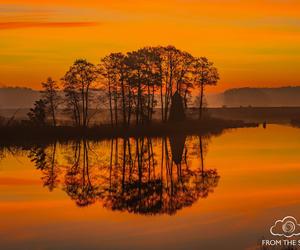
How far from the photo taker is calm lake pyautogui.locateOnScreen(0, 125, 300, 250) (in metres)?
17.5

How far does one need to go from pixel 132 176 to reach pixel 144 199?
26.8 ft

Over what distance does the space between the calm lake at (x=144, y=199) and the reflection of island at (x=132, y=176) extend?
2.0 inches

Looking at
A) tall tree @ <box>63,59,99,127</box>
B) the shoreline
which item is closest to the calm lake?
the shoreline

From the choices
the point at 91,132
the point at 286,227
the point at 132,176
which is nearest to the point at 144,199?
the point at 286,227

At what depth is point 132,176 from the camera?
32.0 metres

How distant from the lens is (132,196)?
24.8 meters

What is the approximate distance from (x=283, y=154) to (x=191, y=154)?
744cm

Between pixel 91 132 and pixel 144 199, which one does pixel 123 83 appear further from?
pixel 144 199

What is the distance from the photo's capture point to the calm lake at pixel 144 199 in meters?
17.5

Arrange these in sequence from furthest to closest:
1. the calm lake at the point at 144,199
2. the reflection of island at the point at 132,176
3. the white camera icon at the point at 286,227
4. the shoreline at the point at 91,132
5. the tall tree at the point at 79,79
A: 1. the tall tree at the point at 79,79
2. the shoreline at the point at 91,132
3. the reflection of island at the point at 132,176
4. the calm lake at the point at 144,199
5. the white camera icon at the point at 286,227

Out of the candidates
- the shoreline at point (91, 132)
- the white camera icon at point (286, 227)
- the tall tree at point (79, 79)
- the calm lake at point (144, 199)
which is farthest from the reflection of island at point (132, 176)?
the tall tree at point (79, 79)

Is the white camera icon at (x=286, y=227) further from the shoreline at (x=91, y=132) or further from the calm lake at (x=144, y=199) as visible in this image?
the shoreline at (x=91, y=132)

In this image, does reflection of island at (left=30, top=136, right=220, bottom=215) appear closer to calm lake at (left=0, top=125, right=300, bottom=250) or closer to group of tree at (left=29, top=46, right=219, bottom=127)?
calm lake at (left=0, top=125, right=300, bottom=250)

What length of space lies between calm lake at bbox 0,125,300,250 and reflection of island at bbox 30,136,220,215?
51 mm
